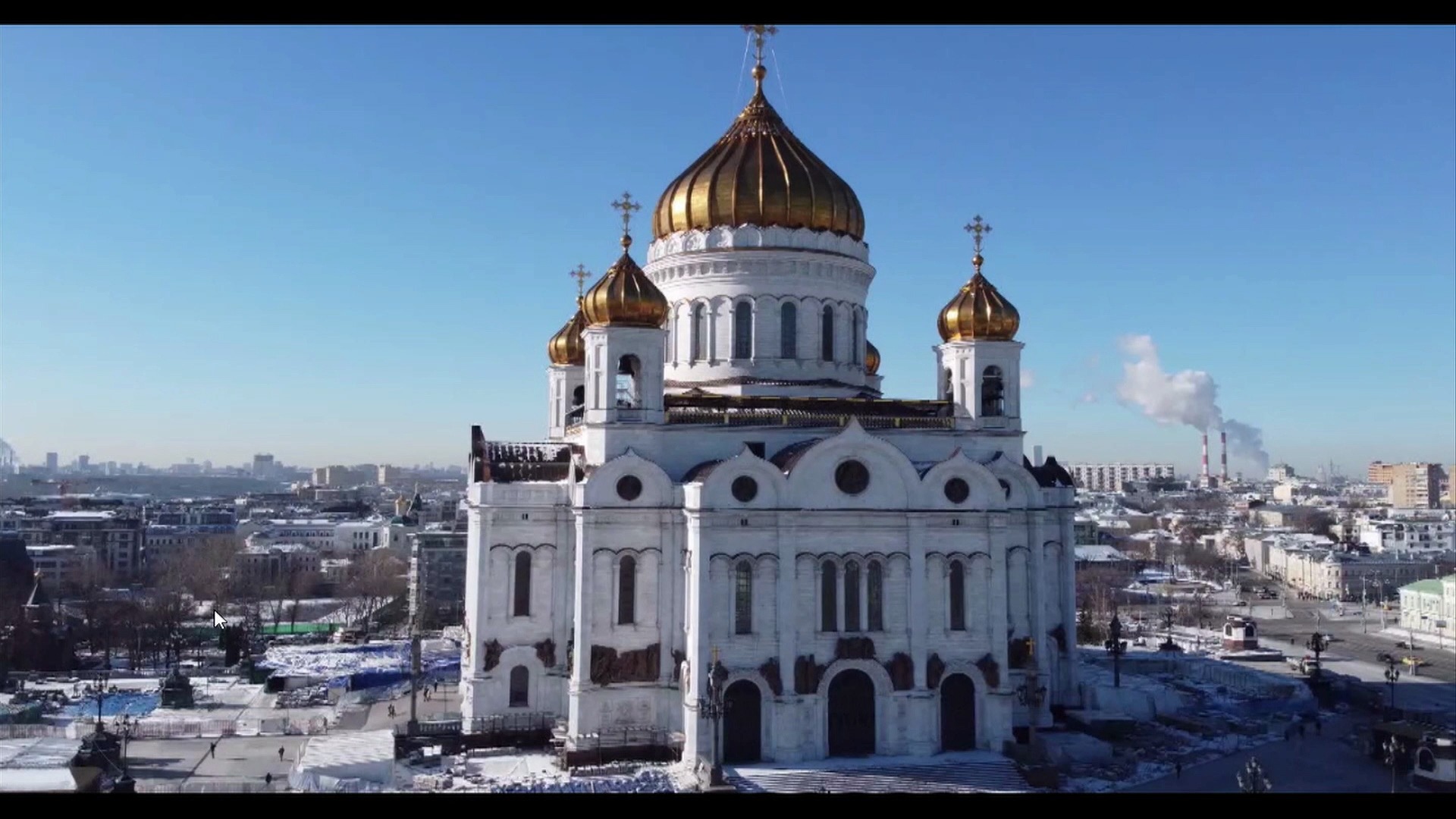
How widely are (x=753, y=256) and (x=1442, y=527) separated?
311 ft

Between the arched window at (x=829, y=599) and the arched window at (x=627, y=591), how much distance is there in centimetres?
451

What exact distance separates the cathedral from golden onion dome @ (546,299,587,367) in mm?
4976

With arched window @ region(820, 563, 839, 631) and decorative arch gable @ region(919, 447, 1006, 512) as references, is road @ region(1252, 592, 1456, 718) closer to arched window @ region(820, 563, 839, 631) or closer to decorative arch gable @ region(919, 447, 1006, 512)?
decorative arch gable @ region(919, 447, 1006, 512)

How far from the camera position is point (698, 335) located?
3262 cm

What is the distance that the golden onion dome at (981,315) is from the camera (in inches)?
1212

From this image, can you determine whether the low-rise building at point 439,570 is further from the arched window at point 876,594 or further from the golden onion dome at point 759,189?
the arched window at point 876,594

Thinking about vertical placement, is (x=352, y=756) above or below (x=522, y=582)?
below

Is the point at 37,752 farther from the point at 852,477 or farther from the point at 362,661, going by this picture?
the point at 852,477

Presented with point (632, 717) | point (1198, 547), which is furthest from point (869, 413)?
point (1198, 547)

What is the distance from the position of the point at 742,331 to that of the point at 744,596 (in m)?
8.62

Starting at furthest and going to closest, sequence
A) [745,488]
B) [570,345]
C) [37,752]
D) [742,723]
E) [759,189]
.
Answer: [570,345] → [759,189] → [37,752] → [745,488] → [742,723]

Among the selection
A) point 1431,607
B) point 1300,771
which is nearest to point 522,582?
point 1300,771

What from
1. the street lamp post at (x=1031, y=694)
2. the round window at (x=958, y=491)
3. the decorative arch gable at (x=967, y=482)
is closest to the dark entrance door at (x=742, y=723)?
the decorative arch gable at (x=967, y=482)

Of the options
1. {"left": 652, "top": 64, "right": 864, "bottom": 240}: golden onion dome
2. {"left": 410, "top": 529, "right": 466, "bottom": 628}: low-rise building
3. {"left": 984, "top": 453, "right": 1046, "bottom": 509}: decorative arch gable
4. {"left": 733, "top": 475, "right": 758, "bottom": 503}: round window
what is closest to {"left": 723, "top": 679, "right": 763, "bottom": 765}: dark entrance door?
{"left": 733, "top": 475, "right": 758, "bottom": 503}: round window
